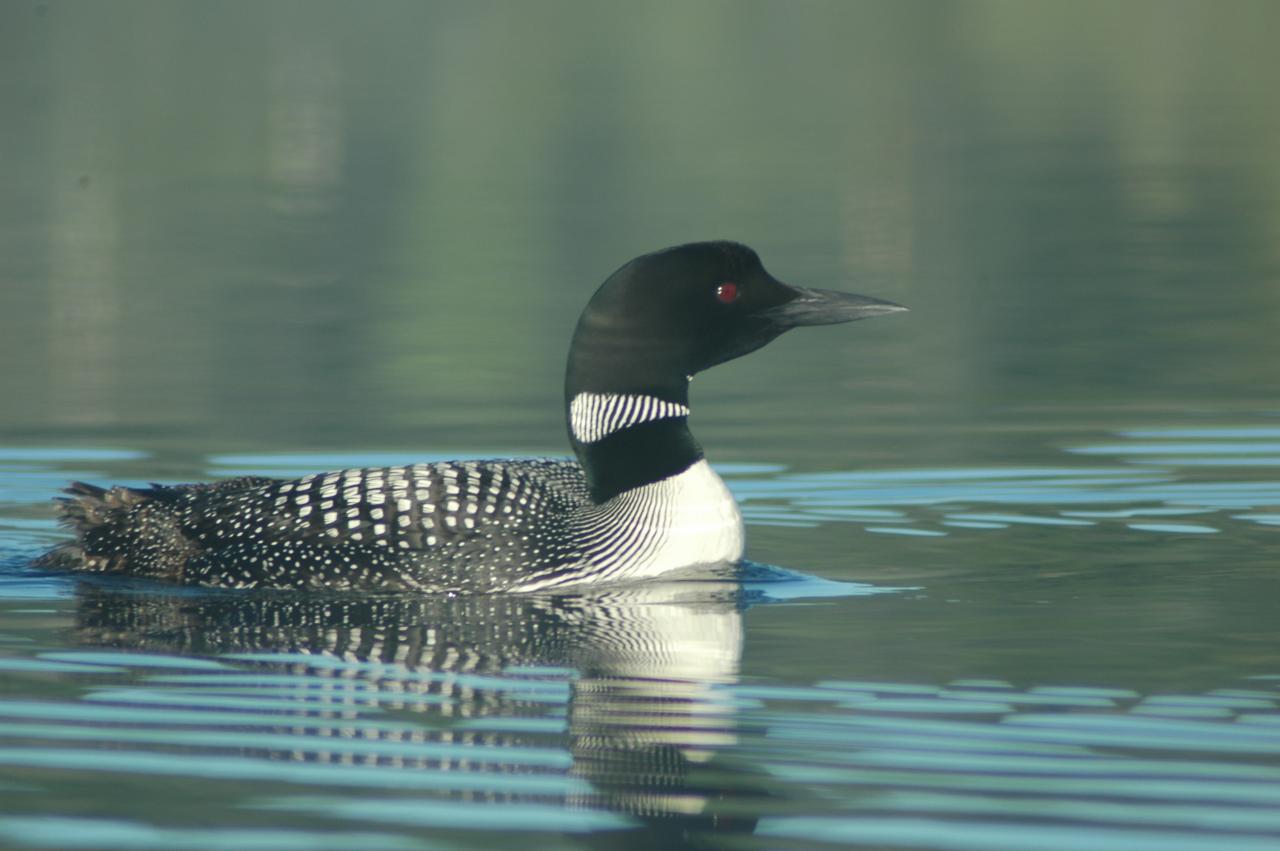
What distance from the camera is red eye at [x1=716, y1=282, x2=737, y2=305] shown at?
726 cm

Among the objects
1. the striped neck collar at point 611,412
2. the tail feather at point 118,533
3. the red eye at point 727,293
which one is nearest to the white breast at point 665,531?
the striped neck collar at point 611,412

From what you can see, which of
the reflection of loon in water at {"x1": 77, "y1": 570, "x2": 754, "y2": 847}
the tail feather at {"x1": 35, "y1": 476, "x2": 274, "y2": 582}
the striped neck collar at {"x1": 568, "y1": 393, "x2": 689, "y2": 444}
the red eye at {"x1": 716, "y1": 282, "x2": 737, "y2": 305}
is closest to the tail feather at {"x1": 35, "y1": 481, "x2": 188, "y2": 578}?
the tail feather at {"x1": 35, "y1": 476, "x2": 274, "y2": 582}

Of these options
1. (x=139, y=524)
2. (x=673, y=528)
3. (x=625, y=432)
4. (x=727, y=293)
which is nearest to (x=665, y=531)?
(x=673, y=528)

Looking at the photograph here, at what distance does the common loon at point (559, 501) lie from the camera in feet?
22.9

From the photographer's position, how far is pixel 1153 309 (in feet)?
45.2

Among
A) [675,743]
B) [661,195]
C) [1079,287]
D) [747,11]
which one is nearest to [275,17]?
[747,11]

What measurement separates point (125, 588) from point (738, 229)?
11.8 m

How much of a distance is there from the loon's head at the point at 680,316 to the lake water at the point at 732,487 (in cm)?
65

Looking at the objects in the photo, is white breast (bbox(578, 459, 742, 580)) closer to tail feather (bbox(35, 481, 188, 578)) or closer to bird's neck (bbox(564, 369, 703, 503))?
bird's neck (bbox(564, 369, 703, 503))

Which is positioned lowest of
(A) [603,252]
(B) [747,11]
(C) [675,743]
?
(C) [675,743]

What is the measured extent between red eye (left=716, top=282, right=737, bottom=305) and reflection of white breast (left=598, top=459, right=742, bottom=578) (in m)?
0.57

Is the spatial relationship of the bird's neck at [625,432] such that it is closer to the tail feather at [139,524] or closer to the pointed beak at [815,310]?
the pointed beak at [815,310]

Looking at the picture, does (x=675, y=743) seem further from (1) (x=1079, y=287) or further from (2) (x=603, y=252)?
(2) (x=603, y=252)

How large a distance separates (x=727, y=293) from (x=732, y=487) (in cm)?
153
